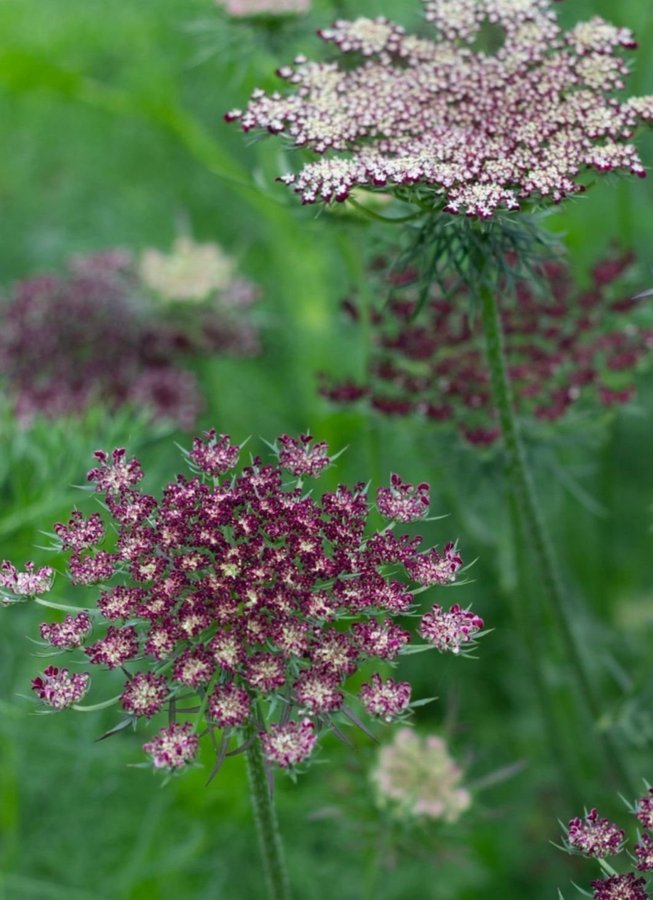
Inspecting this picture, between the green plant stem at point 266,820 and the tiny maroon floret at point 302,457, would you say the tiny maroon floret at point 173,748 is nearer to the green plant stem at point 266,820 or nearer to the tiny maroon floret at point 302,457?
the green plant stem at point 266,820

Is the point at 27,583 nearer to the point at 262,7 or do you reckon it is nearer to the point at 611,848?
the point at 611,848

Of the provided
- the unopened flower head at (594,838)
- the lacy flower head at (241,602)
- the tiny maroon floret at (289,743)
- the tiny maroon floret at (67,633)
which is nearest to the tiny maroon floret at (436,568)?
the lacy flower head at (241,602)

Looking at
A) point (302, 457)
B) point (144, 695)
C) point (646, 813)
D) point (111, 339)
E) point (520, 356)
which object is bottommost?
point (646, 813)

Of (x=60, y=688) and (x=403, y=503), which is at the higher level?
(x=403, y=503)

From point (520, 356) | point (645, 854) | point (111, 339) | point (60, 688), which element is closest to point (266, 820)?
point (60, 688)

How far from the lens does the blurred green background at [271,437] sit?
3.49 metres

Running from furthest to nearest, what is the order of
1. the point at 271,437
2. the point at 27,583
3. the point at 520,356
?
1. the point at 271,437
2. the point at 520,356
3. the point at 27,583

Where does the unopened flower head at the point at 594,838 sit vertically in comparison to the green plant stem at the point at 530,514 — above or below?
below

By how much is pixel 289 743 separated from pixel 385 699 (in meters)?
0.18

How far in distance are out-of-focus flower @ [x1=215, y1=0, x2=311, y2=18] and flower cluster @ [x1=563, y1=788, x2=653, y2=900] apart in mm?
2626

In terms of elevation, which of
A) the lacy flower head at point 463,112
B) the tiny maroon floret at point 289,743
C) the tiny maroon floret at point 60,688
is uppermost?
the lacy flower head at point 463,112

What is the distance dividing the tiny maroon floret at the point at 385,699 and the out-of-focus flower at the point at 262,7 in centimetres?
238

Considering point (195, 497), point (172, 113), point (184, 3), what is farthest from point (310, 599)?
point (184, 3)

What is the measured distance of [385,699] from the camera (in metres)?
1.97
